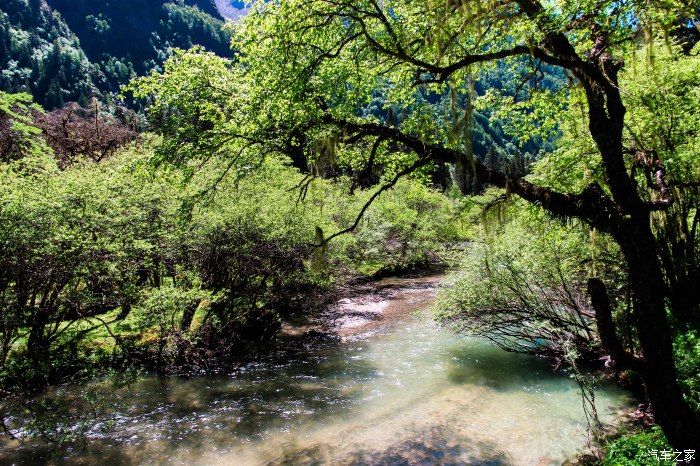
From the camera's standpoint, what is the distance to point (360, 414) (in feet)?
39.5

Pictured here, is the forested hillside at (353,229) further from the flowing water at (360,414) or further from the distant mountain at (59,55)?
the distant mountain at (59,55)

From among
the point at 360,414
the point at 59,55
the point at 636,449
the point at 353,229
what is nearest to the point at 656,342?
the point at 636,449

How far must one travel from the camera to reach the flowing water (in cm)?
988

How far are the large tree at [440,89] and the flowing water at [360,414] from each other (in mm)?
4989

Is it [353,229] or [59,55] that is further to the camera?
[59,55]

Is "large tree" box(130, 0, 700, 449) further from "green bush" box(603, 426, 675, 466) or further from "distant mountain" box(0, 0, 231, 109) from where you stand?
"distant mountain" box(0, 0, 231, 109)

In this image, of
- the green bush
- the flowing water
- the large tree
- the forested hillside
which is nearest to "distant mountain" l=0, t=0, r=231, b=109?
the forested hillside

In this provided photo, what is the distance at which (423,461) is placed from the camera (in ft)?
31.4

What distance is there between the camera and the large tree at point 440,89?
603 cm

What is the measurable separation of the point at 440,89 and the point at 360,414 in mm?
8692

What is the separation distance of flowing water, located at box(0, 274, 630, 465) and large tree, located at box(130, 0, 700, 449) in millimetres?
4989

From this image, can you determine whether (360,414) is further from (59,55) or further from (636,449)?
(59,55)

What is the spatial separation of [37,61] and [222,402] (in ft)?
608

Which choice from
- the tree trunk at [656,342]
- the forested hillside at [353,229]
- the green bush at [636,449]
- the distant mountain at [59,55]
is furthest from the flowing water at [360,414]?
the distant mountain at [59,55]
